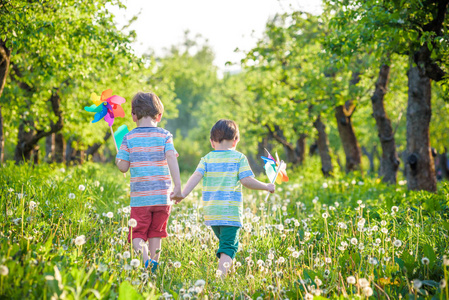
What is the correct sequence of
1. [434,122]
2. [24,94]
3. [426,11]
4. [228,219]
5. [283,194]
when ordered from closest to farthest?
[228,219], [426,11], [283,194], [24,94], [434,122]

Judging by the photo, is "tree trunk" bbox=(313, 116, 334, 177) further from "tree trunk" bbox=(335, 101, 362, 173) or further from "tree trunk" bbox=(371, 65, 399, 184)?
"tree trunk" bbox=(371, 65, 399, 184)

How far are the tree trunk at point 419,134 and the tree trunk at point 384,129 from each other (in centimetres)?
272

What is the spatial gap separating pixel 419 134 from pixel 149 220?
5.98m

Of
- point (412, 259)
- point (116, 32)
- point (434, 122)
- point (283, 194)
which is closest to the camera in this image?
point (412, 259)

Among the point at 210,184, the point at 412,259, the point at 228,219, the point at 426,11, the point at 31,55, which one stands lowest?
the point at 412,259

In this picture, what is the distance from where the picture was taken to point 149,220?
415 cm

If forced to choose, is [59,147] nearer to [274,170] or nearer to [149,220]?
[149,220]

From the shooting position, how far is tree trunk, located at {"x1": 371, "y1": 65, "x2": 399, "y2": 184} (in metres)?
10.8

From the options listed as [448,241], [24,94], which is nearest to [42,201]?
[448,241]

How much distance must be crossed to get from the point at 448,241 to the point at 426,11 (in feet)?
10.3

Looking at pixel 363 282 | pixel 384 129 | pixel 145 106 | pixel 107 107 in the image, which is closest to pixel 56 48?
pixel 107 107

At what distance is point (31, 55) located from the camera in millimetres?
7793

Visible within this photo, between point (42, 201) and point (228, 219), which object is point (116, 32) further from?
point (228, 219)

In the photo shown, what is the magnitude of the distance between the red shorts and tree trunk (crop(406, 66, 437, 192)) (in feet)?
18.6
